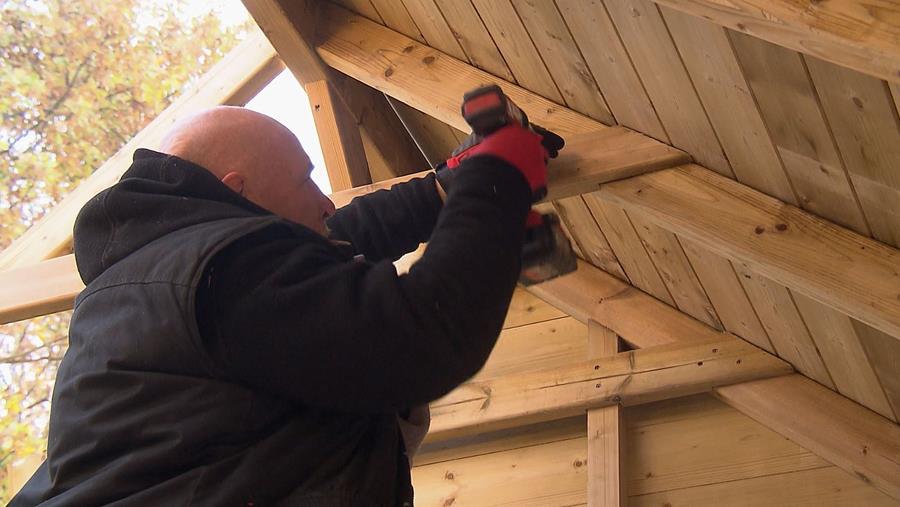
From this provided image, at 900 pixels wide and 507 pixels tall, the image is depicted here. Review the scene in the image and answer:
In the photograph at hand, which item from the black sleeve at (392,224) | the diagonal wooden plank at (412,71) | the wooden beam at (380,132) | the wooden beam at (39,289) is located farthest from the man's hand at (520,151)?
the wooden beam at (380,132)

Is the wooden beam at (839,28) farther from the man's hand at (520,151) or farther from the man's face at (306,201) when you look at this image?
Result: the man's face at (306,201)

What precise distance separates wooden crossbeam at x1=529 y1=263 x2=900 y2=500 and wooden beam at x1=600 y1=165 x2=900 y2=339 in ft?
2.48

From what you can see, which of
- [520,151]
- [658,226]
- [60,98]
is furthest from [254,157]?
[60,98]

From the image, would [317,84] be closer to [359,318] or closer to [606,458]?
[606,458]

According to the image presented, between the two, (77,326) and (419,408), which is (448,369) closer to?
(419,408)

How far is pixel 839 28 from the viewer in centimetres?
110

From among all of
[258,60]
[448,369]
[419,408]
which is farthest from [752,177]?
[258,60]

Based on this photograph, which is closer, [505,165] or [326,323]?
[326,323]

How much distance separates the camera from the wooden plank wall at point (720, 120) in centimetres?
157

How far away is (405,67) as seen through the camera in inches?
96.6

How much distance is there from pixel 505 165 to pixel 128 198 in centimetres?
46

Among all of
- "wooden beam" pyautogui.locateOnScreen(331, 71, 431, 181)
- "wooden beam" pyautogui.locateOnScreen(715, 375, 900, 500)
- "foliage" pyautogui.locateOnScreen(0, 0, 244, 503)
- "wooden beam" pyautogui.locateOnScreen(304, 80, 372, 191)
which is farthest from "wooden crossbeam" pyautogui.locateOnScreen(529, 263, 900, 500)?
"foliage" pyautogui.locateOnScreen(0, 0, 244, 503)

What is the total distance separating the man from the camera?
1.11 m

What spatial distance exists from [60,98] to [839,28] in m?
4.07
